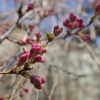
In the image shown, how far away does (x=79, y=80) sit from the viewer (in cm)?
295

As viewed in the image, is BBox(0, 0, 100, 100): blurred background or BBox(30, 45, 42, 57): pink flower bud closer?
BBox(30, 45, 42, 57): pink flower bud

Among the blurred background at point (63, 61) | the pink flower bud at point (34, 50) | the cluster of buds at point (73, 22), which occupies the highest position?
the pink flower bud at point (34, 50)

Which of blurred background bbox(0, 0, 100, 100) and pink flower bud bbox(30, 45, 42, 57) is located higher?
pink flower bud bbox(30, 45, 42, 57)

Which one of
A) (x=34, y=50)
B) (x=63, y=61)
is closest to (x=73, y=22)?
(x=34, y=50)

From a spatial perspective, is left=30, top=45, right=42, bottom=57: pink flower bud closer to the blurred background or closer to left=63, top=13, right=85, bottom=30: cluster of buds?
left=63, top=13, right=85, bottom=30: cluster of buds

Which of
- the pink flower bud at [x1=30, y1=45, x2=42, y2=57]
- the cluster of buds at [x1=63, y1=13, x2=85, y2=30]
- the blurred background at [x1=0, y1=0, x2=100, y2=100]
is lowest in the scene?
the blurred background at [x1=0, y1=0, x2=100, y2=100]

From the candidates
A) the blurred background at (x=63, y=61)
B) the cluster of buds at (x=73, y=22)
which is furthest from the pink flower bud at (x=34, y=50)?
the blurred background at (x=63, y=61)

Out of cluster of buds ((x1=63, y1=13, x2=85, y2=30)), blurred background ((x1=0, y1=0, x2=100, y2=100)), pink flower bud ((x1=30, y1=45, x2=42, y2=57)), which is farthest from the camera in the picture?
blurred background ((x1=0, y1=0, x2=100, y2=100))

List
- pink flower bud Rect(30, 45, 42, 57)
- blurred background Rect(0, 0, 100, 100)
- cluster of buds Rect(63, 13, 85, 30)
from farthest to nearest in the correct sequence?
blurred background Rect(0, 0, 100, 100) < cluster of buds Rect(63, 13, 85, 30) < pink flower bud Rect(30, 45, 42, 57)

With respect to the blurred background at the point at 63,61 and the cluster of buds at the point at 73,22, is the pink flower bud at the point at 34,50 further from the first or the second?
the blurred background at the point at 63,61

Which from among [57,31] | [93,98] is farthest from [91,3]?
[57,31]

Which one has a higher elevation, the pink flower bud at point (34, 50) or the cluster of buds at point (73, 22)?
the pink flower bud at point (34, 50)

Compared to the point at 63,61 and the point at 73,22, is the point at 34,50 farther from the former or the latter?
the point at 63,61

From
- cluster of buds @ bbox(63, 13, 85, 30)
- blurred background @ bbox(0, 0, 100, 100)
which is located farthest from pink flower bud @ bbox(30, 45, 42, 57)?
blurred background @ bbox(0, 0, 100, 100)
